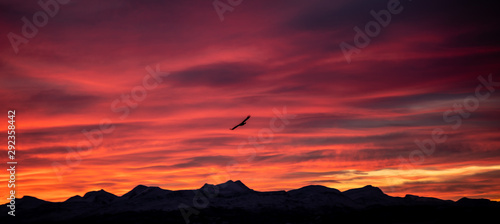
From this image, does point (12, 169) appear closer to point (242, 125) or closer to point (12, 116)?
point (12, 116)

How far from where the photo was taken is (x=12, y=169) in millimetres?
119562

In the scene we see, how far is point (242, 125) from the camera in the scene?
352ft

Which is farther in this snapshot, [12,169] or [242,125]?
[12,169]

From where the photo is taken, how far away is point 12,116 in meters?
112

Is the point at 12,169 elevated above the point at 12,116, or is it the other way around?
the point at 12,116

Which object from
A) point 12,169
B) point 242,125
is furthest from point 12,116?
point 242,125

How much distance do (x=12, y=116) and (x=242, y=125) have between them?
5778 centimetres

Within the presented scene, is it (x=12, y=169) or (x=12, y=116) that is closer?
(x=12, y=116)

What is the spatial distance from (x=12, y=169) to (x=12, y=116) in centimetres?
1637

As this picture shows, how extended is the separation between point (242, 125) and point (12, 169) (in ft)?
209
